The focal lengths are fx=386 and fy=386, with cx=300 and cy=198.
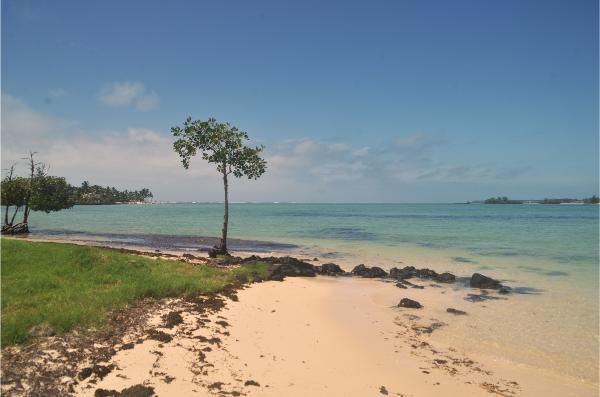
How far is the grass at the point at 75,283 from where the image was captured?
31.1ft

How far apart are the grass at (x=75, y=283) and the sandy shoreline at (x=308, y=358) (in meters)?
1.32

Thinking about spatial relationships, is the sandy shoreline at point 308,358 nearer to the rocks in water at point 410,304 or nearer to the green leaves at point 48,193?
the rocks in water at point 410,304

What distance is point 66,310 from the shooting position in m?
10.0

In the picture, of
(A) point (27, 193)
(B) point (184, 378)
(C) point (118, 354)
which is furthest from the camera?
(A) point (27, 193)

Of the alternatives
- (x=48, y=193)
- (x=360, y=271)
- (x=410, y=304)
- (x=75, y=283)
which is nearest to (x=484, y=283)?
(x=360, y=271)

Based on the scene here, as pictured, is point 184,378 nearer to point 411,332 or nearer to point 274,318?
point 274,318

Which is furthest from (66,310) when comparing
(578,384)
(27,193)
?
(27,193)

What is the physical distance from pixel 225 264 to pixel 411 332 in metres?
14.7

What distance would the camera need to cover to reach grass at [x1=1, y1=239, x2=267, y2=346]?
9.48 m

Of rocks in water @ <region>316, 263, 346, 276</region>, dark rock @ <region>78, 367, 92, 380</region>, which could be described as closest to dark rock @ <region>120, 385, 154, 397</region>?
dark rock @ <region>78, 367, 92, 380</region>

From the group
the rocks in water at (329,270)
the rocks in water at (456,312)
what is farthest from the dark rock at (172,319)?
the rocks in water at (329,270)

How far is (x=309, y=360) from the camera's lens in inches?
392

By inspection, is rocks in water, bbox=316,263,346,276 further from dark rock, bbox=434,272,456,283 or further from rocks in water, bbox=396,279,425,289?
dark rock, bbox=434,272,456,283

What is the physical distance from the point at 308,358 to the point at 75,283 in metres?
8.41
